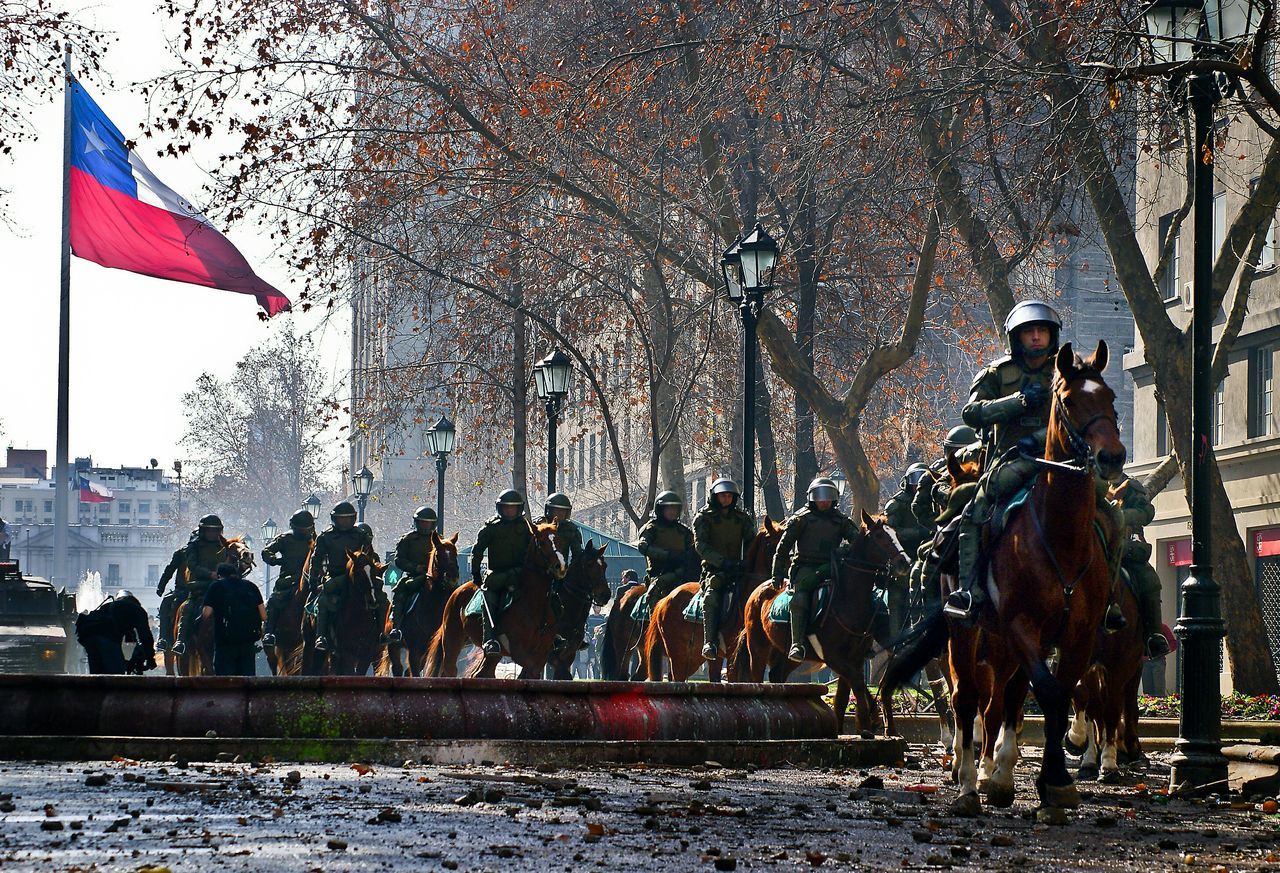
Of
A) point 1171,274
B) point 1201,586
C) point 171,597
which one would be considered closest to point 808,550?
point 1201,586

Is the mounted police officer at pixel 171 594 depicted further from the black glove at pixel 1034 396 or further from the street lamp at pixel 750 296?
the black glove at pixel 1034 396

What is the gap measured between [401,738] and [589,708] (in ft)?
5.14

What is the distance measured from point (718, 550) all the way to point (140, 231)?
48.9ft

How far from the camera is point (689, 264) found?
95.9 feet

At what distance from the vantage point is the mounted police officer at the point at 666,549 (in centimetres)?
2241

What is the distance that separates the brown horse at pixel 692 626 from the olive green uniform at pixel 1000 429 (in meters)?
8.18

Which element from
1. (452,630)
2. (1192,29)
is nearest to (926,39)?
(452,630)

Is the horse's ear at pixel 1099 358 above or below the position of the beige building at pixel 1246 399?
below

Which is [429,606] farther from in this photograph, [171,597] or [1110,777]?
[1110,777]

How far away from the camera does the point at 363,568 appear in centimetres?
2389

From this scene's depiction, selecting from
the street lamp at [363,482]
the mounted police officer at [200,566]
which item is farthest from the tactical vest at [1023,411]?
the street lamp at [363,482]

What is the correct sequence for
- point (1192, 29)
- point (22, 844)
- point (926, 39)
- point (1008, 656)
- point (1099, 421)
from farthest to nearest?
point (926, 39), point (1192, 29), point (1008, 656), point (1099, 421), point (22, 844)

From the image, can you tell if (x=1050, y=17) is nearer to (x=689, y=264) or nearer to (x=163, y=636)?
(x=689, y=264)

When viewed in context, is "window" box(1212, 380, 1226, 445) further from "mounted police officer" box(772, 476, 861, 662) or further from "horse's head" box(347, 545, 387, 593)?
"mounted police officer" box(772, 476, 861, 662)
